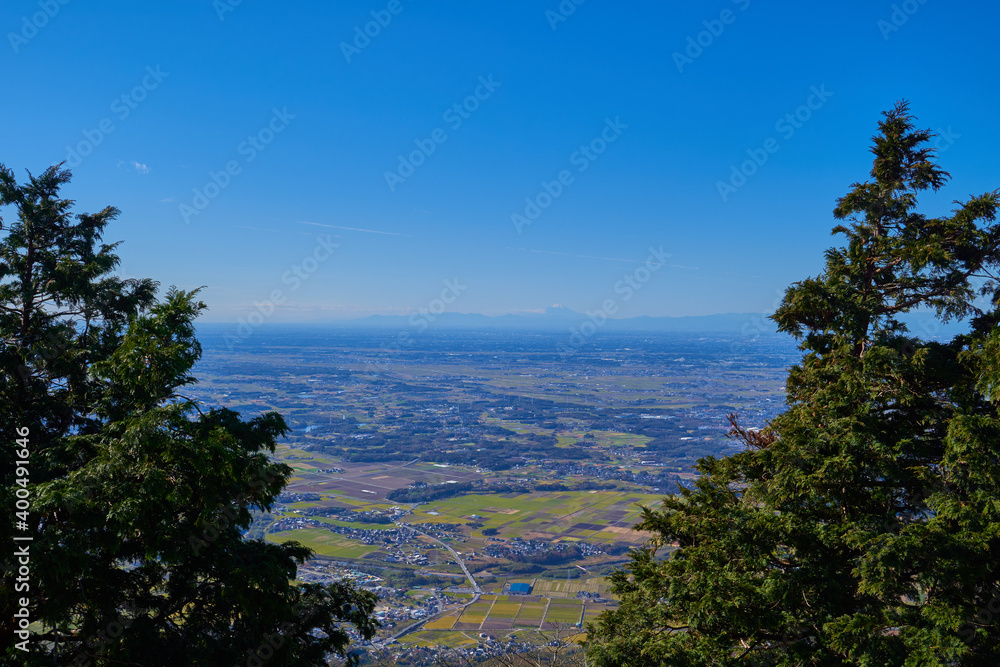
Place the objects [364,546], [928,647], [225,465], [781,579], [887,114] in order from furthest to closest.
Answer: [364,546] < [887,114] < [781,579] < [225,465] < [928,647]

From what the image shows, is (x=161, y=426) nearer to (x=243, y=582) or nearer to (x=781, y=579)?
(x=243, y=582)

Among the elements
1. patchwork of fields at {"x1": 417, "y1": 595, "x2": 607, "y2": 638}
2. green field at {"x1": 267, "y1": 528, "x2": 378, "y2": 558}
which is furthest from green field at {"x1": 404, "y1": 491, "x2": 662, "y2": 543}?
patchwork of fields at {"x1": 417, "y1": 595, "x2": 607, "y2": 638}

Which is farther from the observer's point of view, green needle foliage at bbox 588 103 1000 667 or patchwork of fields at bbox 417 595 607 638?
patchwork of fields at bbox 417 595 607 638

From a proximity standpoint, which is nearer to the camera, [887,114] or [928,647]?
[928,647]

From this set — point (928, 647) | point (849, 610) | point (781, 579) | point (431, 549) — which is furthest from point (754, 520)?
point (431, 549)

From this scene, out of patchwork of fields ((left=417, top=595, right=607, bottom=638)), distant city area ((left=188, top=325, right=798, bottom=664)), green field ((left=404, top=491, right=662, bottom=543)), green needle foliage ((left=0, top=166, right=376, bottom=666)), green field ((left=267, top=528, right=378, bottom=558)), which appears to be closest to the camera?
green needle foliage ((left=0, top=166, right=376, bottom=666))

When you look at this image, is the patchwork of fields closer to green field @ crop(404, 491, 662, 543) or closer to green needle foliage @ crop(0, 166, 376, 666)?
green field @ crop(404, 491, 662, 543)

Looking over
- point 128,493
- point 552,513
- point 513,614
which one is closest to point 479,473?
point 552,513
